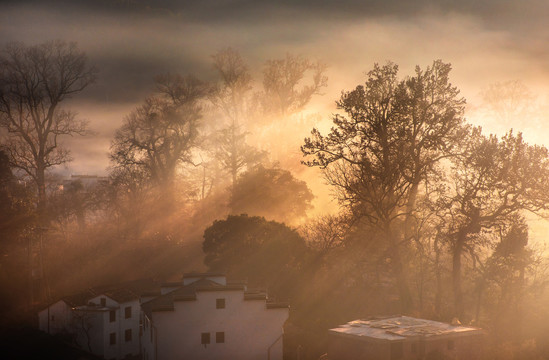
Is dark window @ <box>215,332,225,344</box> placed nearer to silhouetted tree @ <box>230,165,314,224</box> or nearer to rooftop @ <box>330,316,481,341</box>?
rooftop @ <box>330,316,481,341</box>

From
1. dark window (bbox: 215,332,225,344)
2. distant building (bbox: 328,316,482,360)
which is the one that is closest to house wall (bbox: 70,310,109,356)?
dark window (bbox: 215,332,225,344)

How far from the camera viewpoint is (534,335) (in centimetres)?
3506

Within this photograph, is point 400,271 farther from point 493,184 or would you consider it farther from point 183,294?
point 183,294

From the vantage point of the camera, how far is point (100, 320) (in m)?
46.9

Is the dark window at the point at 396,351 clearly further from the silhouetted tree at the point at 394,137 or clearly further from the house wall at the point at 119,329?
the house wall at the point at 119,329

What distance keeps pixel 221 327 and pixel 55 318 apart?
20194 mm

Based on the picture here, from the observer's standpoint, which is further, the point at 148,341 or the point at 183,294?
the point at 148,341

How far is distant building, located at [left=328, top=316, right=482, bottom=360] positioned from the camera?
90.2 feet

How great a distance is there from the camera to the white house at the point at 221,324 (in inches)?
1318

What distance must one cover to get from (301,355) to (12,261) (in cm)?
3007

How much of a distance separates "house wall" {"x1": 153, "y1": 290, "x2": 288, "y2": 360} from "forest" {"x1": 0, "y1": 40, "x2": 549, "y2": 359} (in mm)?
2189

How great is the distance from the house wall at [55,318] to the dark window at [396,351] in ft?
96.5

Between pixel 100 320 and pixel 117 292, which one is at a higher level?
pixel 117 292

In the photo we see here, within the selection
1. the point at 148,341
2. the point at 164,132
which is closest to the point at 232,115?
the point at 164,132
